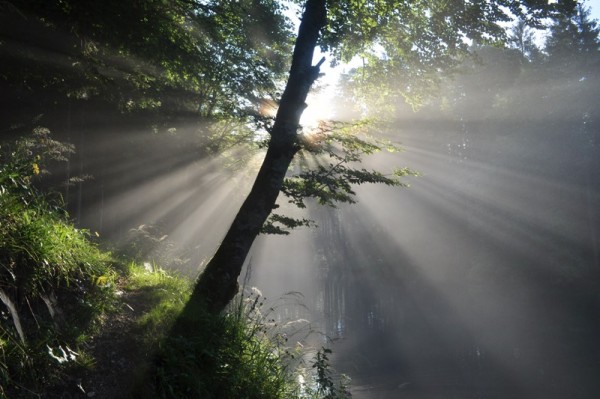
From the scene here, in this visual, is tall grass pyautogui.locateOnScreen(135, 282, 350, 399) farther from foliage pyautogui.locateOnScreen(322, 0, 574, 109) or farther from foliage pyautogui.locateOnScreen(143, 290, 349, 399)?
foliage pyautogui.locateOnScreen(322, 0, 574, 109)

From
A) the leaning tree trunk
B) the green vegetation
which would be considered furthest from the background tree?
the green vegetation

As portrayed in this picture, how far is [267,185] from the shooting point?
609 centimetres

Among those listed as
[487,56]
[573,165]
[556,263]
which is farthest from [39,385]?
[487,56]

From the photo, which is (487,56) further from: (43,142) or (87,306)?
(87,306)

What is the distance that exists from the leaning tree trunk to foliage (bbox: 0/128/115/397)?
1.40 metres

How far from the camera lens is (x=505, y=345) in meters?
23.5

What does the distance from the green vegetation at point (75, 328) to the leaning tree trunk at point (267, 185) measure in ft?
1.37

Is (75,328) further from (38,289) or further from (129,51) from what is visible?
(129,51)

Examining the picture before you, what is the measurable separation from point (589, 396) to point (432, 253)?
23.7 m

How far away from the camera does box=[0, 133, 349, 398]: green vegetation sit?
3031 mm

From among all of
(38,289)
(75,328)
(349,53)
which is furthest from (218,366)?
(349,53)

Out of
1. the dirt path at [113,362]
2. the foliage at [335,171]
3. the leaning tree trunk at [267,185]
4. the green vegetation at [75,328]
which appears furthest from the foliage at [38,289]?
the foliage at [335,171]

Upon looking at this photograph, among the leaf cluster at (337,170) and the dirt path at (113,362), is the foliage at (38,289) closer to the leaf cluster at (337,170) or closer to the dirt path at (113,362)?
the dirt path at (113,362)

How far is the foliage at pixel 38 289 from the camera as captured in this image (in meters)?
2.89
